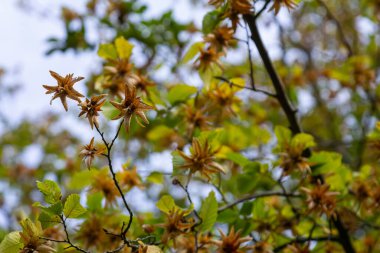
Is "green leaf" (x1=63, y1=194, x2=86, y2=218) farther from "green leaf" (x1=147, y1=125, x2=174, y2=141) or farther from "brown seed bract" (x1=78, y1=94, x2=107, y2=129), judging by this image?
"green leaf" (x1=147, y1=125, x2=174, y2=141)

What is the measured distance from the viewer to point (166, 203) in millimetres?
1721

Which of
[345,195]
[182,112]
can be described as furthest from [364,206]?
[182,112]

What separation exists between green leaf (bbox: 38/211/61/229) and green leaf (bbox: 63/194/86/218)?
0.11 ft

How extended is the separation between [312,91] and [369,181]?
118 inches

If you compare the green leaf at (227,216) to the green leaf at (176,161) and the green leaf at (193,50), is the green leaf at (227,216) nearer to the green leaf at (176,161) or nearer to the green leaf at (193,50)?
the green leaf at (176,161)

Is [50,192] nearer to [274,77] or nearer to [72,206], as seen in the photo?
[72,206]

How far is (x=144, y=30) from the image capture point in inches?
123

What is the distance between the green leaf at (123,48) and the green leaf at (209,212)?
74 cm

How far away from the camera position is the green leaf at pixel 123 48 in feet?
6.93

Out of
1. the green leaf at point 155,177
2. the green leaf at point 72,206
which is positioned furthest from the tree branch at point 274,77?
the green leaf at point 72,206

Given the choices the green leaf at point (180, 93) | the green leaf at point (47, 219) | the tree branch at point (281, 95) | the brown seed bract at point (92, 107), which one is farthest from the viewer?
the green leaf at point (180, 93)

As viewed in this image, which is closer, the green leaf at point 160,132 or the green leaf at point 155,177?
the green leaf at point 155,177

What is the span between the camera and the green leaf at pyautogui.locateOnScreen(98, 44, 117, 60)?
2133 millimetres

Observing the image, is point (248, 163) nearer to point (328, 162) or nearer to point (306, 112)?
point (328, 162)
